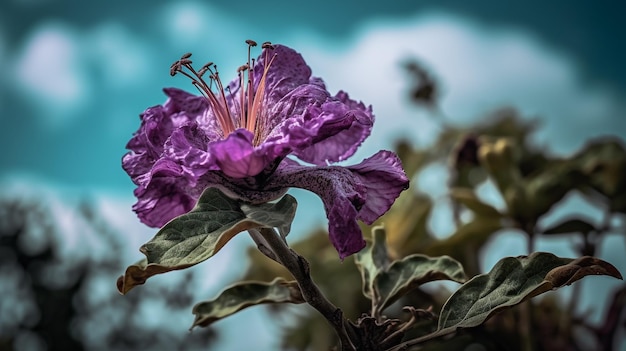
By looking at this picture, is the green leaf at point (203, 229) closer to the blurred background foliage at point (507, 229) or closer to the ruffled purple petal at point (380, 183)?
the ruffled purple petal at point (380, 183)

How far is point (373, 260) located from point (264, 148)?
0.19 meters

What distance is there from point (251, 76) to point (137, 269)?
0.17 m

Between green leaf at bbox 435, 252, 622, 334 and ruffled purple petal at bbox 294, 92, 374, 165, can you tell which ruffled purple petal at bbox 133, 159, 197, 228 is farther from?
green leaf at bbox 435, 252, 622, 334

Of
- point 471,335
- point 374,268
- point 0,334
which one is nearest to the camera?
point 374,268

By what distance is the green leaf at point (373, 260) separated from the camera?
57 centimetres

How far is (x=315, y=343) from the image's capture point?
1133 millimetres

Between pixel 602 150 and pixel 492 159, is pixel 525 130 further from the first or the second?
pixel 492 159

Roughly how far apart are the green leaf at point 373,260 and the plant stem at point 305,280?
12cm

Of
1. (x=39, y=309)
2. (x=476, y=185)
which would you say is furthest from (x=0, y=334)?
(x=476, y=185)

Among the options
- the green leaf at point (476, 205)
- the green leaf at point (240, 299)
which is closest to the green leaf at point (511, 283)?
the green leaf at point (240, 299)

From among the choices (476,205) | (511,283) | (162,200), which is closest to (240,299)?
(162,200)

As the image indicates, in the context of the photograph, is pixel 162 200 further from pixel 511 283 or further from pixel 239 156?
pixel 511 283

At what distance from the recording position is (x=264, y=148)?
423 millimetres

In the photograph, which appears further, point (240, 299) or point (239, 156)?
point (240, 299)
